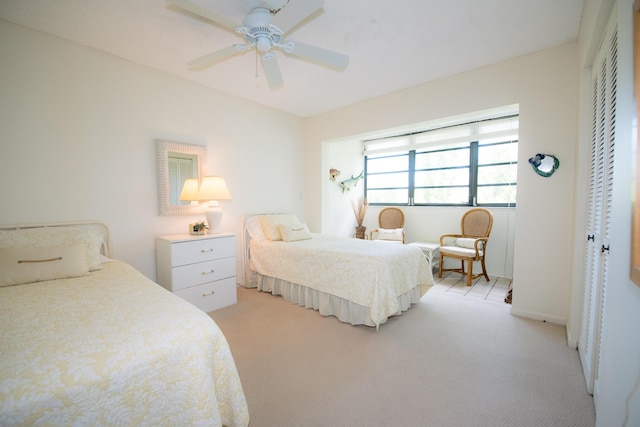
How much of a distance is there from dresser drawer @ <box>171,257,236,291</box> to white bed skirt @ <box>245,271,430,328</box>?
56 centimetres

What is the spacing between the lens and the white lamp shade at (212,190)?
2.98 meters

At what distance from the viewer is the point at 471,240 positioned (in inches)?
153

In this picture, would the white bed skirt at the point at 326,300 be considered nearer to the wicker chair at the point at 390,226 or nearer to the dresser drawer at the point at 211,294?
the dresser drawer at the point at 211,294

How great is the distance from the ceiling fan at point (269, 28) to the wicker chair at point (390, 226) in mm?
3119

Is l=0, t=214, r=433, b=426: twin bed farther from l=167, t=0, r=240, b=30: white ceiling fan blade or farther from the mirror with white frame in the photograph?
l=167, t=0, r=240, b=30: white ceiling fan blade

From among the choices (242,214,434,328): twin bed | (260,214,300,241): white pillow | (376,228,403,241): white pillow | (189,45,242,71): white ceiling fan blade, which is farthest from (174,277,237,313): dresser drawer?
(376,228,403,241): white pillow

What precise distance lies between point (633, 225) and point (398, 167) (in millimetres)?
4635

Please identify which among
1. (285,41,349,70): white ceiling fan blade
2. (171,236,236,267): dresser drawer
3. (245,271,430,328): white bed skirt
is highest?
(285,41,349,70): white ceiling fan blade

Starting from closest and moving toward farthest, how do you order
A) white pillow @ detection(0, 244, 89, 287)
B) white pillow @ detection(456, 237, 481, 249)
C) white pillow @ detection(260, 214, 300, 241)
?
white pillow @ detection(0, 244, 89, 287) < white pillow @ detection(260, 214, 300, 241) < white pillow @ detection(456, 237, 481, 249)

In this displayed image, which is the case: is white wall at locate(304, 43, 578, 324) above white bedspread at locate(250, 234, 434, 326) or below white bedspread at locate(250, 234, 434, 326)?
above

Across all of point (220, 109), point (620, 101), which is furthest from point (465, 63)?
point (220, 109)

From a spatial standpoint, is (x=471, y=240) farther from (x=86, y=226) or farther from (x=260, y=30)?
(x=86, y=226)

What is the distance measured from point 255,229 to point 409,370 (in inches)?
97.4

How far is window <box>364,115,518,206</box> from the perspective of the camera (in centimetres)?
404
